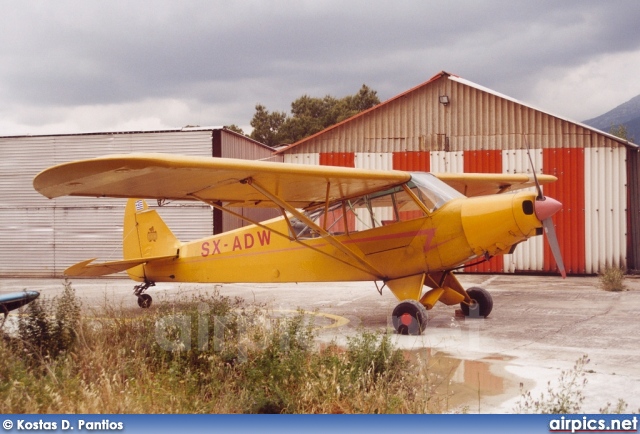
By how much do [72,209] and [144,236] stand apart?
8.78m

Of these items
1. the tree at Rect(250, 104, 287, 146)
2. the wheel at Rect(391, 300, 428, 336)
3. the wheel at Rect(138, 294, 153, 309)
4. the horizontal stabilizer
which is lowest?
the wheel at Rect(138, 294, 153, 309)

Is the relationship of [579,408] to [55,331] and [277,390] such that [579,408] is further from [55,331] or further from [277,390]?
[55,331]

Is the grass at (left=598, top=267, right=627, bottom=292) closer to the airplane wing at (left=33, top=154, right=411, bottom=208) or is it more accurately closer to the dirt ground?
the dirt ground

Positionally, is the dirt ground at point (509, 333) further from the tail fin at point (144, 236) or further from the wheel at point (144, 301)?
the tail fin at point (144, 236)

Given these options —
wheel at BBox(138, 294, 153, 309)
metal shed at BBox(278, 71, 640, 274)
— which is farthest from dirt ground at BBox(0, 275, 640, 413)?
metal shed at BBox(278, 71, 640, 274)

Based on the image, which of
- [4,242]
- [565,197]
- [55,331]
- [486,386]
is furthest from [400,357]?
[4,242]

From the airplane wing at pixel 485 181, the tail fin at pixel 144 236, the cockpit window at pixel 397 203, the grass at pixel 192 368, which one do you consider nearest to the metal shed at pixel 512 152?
the airplane wing at pixel 485 181

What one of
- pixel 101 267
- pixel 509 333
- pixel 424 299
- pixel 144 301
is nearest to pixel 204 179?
pixel 424 299

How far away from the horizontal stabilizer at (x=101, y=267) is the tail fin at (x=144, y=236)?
29 centimetres

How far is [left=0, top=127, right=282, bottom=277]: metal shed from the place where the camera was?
18875 millimetres

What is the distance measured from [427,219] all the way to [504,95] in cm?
1018

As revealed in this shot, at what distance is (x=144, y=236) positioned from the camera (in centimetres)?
1222

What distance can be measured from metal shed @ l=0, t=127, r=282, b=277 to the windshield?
10.5 m

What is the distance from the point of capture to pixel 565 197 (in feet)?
55.2
